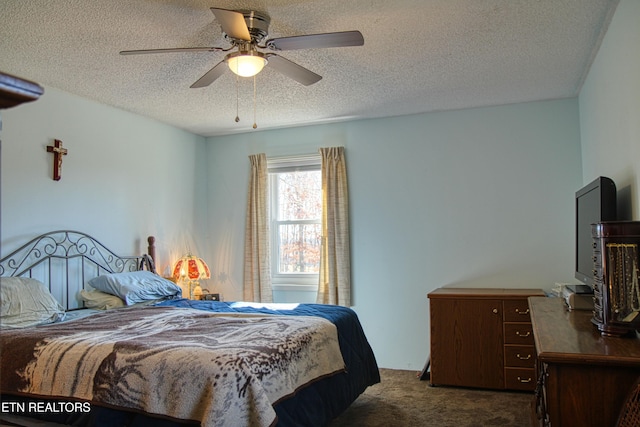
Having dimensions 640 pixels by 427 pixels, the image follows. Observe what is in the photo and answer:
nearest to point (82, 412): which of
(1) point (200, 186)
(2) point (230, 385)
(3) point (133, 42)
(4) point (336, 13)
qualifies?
(2) point (230, 385)

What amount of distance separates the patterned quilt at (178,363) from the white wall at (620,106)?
1837 millimetres

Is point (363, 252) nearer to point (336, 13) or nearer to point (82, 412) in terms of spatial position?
point (336, 13)

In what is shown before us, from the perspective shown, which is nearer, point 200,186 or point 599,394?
point 599,394

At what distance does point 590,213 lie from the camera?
269cm

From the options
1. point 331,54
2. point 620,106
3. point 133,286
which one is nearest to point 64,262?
point 133,286

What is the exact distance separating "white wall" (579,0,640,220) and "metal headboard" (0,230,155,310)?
362 cm

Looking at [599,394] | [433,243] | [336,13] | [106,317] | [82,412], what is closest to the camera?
[599,394]

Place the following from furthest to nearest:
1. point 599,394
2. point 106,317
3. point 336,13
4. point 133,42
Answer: point 106,317, point 133,42, point 336,13, point 599,394

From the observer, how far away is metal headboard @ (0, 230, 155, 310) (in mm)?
3350

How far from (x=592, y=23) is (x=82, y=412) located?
10.9 feet

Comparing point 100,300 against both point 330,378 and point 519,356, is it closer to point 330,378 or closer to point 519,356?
point 330,378

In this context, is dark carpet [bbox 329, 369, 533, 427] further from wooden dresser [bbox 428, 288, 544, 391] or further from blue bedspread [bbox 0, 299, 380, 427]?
blue bedspread [bbox 0, 299, 380, 427]

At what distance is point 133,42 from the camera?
2.86 m

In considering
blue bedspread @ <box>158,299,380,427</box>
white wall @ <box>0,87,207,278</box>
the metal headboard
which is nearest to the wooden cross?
white wall @ <box>0,87,207,278</box>
